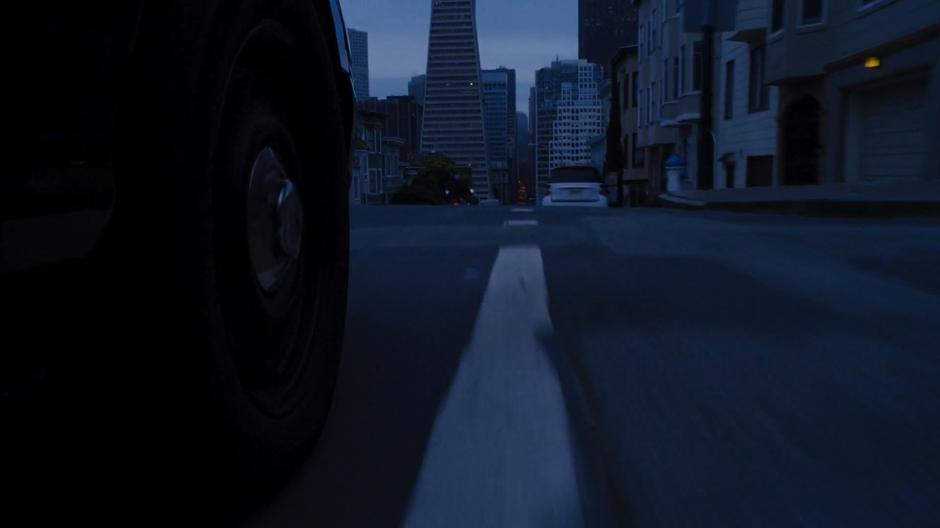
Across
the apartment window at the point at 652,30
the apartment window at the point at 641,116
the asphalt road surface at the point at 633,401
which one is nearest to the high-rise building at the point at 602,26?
the apartment window at the point at 641,116

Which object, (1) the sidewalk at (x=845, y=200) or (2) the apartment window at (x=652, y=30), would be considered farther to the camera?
(2) the apartment window at (x=652, y=30)

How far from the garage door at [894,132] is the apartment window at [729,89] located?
10005mm

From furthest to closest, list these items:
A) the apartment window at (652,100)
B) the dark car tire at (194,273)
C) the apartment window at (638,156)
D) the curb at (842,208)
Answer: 1. the apartment window at (638,156)
2. the apartment window at (652,100)
3. the curb at (842,208)
4. the dark car tire at (194,273)

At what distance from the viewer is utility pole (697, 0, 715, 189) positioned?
20161 millimetres

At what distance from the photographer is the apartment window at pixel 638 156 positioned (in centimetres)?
5194

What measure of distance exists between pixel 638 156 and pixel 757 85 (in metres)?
27.2

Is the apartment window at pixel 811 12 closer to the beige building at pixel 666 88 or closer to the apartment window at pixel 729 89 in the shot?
the beige building at pixel 666 88

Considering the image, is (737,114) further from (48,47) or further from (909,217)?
(48,47)

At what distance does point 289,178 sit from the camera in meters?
2.12

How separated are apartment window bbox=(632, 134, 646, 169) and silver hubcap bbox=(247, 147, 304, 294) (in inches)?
1985

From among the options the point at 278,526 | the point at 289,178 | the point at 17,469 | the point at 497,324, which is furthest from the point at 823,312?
the point at 17,469

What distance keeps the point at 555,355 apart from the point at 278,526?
1403mm

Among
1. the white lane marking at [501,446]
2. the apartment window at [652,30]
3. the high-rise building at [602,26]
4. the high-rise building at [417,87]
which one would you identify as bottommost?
the white lane marking at [501,446]

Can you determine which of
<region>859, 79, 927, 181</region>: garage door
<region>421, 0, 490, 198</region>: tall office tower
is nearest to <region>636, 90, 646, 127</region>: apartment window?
<region>859, 79, 927, 181</region>: garage door
